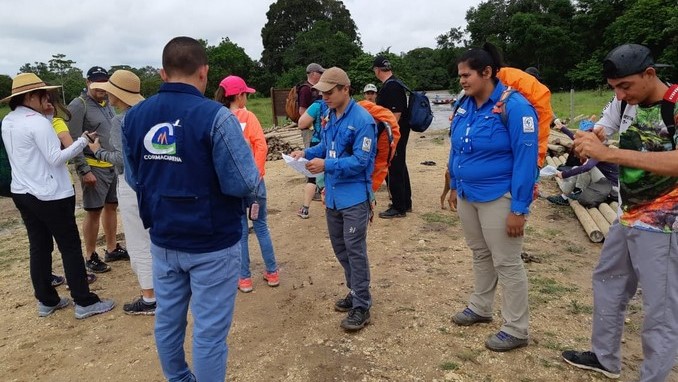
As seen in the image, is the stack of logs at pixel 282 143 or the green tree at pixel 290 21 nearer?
the stack of logs at pixel 282 143

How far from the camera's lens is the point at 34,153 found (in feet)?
12.1

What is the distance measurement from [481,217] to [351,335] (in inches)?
53.6

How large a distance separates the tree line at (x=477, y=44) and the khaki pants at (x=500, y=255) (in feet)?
87.5

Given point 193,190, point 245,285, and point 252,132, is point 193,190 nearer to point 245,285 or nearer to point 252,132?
point 252,132

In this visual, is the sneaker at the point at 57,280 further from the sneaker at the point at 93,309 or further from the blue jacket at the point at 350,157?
the blue jacket at the point at 350,157

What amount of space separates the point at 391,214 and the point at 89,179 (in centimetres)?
387

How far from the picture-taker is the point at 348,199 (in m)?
3.42

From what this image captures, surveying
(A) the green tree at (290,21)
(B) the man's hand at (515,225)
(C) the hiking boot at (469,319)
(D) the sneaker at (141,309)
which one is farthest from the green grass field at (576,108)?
(A) the green tree at (290,21)

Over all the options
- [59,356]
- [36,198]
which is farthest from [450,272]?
[36,198]

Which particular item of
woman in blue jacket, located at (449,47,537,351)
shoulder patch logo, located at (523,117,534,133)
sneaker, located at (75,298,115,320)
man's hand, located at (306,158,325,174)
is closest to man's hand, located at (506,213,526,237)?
woman in blue jacket, located at (449,47,537,351)

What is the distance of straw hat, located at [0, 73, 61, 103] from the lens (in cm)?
365

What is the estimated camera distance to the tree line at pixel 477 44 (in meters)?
39.0

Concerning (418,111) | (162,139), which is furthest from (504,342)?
(418,111)

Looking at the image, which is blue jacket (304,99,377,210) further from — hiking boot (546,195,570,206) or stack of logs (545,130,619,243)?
hiking boot (546,195,570,206)
